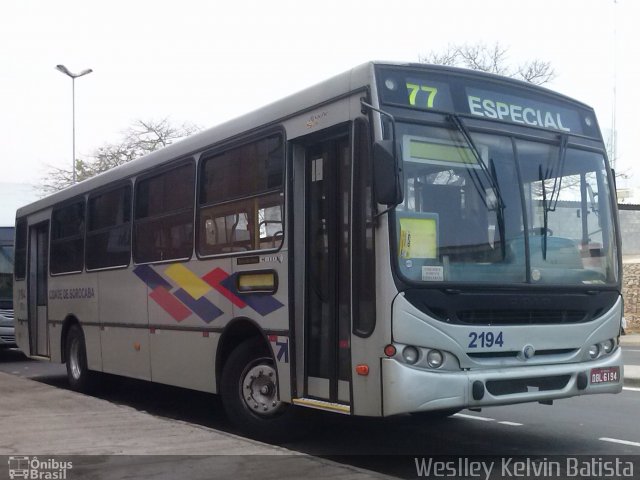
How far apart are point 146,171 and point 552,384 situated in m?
5.95

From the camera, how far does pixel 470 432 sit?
866 cm

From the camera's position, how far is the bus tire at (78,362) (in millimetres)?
12648

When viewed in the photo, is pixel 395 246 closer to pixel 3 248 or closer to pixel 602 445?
pixel 602 445

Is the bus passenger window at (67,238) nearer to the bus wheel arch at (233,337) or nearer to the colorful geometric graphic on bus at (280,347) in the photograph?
the bus wheel arch at (233,337)

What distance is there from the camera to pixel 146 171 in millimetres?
10578

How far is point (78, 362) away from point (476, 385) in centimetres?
817

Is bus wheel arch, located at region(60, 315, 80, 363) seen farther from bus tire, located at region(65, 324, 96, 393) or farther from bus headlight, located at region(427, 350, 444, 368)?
bus headlight, located at region(427, 350, 444, 368)

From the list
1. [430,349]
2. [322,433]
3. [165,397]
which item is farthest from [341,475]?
[165,397]

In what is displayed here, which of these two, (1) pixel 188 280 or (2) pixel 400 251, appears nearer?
(2) pixel 400 251

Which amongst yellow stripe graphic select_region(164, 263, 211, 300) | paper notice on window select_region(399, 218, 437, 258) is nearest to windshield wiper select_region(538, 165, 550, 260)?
paper notice on window select_region(399, 218, 437, 258)

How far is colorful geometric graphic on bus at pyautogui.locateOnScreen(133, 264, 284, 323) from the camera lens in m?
8.05

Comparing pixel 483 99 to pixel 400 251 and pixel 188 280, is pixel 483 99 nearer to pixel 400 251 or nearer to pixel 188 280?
pixel 400 251

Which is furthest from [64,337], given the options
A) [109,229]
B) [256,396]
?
[256,396]

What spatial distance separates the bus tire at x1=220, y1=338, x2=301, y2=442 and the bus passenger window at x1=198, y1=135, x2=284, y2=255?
108 cm
